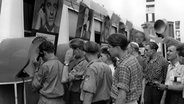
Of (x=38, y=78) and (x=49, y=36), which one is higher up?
(x=49, y=36)

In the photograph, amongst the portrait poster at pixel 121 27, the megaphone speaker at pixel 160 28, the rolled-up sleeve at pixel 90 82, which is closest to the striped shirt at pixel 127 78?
the rolled-up sleeve at pixel 90 82

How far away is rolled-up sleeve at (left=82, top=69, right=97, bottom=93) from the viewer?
292 cm

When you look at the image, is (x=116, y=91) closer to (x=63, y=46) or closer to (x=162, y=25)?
(x=63, y=46)

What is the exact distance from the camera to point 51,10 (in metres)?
4.15

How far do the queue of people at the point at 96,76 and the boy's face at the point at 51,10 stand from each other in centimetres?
69

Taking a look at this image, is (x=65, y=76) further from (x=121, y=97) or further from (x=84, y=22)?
(x=84, y=22)

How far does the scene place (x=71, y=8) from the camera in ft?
16.7

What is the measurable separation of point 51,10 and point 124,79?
202 centimetres

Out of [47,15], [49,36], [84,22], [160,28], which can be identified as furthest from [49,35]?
[160,28]

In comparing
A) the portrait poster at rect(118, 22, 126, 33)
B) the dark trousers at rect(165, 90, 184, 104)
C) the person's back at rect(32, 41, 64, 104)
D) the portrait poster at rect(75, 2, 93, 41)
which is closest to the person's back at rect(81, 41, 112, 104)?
the person's back at rect(32, 41, 64, 104)

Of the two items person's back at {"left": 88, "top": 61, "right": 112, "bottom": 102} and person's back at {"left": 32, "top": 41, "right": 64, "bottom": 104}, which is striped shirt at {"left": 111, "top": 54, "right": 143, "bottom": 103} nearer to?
person's back at {"left": 88, "top": 61, "right": 112, "bottom": 102}

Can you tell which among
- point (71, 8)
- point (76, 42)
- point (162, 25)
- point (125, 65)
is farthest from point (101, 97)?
point (162, 25)

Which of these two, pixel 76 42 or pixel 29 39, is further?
pixel 76 42

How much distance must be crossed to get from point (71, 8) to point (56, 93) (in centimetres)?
217
